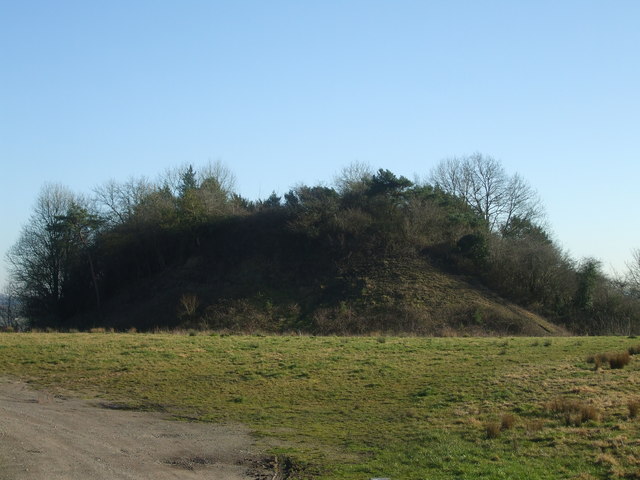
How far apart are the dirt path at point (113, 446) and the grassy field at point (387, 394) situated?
1.02 meters

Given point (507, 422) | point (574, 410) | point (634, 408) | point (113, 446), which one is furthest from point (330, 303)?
point (113, 446)

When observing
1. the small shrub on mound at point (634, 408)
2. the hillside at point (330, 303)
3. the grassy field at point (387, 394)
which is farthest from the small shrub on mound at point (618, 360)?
the hillside at point (330, 303)

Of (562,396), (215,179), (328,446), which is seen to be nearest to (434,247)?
(215,179)

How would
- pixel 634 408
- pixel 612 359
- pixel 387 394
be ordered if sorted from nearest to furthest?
pixel 634 408, pixel 387 394, pixel 612 359

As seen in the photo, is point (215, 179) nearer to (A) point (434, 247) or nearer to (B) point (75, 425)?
(A) point (434, 247)

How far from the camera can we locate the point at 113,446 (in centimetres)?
Result: 1447

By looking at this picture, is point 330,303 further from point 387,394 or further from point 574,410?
point 574,410

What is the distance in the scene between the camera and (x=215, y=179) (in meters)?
78.6

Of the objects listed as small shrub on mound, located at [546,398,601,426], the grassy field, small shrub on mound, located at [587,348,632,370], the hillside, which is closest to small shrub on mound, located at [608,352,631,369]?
small shrub on mound, located at [587,348,632,370]

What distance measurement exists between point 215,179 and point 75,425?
63605 mm

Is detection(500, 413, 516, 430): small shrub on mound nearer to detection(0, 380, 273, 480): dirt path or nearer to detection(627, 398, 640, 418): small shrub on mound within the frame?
detection(627, 398, 640, 418): small shrub on mound

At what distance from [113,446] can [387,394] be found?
362 inches

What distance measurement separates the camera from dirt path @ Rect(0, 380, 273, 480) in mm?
12367

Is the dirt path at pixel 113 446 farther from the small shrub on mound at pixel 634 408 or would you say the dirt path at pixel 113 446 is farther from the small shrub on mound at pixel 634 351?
the small shrub on mound at pixel 634 351
